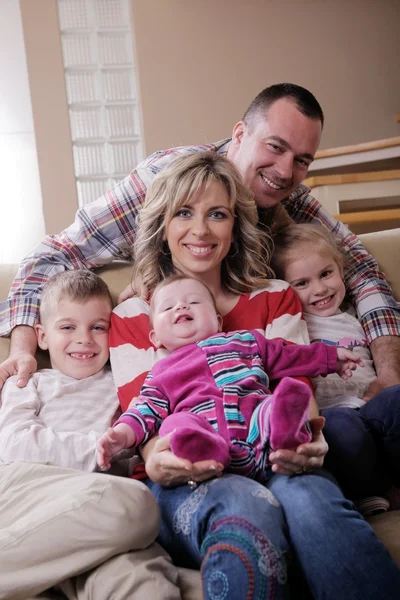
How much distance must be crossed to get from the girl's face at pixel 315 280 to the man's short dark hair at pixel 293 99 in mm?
416

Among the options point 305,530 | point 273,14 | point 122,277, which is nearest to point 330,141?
point 273,14

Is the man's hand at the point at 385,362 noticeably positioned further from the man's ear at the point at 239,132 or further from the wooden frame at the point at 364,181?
the wooden frame at the point at 364,181

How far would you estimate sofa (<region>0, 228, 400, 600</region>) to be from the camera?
1205 mm

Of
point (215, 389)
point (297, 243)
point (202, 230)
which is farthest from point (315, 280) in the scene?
point (215, 389)

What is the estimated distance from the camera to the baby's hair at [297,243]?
1.87m

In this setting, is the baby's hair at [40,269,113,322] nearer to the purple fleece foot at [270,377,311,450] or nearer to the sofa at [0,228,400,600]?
the sofa at [0,228,400,600]

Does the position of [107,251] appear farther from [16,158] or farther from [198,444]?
[16,158]

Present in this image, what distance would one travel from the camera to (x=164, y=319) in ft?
4.98

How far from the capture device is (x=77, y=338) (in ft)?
5.45

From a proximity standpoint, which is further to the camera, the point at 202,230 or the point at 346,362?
the point at 202,230

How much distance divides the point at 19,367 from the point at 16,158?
122 inches

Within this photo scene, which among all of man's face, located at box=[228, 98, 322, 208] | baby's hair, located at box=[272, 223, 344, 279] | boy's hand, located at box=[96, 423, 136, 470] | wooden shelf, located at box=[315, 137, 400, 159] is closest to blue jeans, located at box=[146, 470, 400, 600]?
boy's hand, located at box=[96, 423, 136, 470]

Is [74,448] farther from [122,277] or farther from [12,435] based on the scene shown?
[122,277]

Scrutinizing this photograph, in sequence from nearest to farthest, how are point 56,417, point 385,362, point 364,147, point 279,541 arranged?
point 279,541 → point 56,417 → point 385,362 → point 364,147
